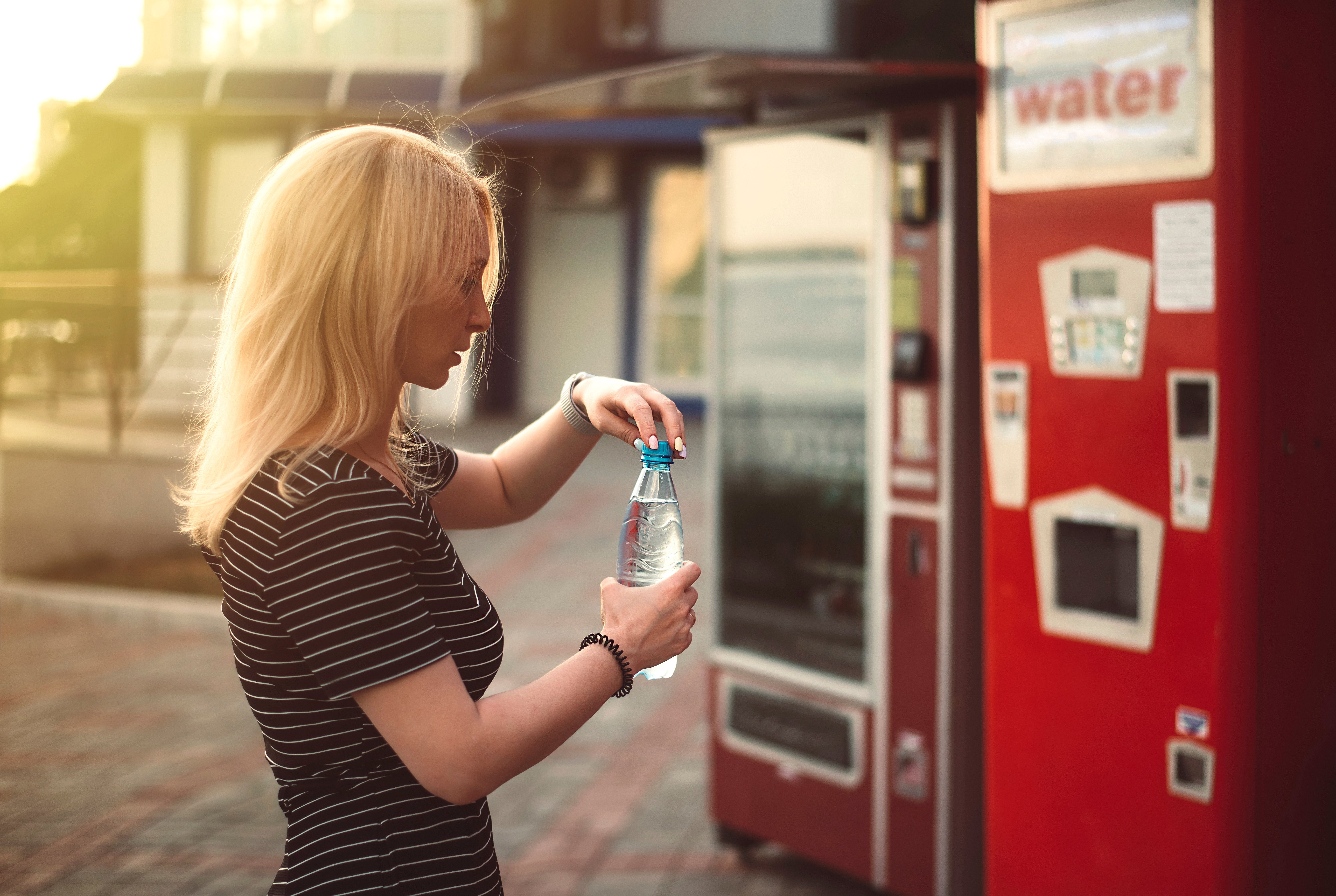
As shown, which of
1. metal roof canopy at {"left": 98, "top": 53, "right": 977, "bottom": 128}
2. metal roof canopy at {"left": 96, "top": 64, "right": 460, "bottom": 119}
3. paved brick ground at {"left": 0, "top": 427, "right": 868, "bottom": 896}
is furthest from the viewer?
metal roof canopy at {"left": 96, "top": 64, "right": 460, "bottom": 119}

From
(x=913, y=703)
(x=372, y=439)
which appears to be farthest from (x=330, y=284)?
(x=913, y=703)

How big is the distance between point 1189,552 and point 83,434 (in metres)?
8.95

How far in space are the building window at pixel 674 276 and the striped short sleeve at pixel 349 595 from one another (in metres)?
11.8

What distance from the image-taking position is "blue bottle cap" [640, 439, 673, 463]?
5.37 feet

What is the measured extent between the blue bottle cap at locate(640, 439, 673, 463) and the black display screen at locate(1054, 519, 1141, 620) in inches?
54.6

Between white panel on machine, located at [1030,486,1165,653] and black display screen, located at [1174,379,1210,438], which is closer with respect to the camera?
black display screen, located at [1174,379,1210,438]

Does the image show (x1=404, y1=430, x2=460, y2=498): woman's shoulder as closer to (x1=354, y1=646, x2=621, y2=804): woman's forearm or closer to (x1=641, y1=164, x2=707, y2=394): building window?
(x1=354, y1=646, x2=621, y2=804): woman's forearm

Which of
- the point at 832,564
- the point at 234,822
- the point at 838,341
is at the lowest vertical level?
the point at 234,822

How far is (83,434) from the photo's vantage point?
917 cm

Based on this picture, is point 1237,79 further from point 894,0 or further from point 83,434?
point 83,434

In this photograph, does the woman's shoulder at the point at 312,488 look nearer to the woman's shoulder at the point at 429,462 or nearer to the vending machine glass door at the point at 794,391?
the woman's shoulder at the point at 429,462

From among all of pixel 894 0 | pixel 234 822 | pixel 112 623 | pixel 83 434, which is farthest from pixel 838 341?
pixel 83 434

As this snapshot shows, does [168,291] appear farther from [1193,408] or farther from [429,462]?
[1193,408]

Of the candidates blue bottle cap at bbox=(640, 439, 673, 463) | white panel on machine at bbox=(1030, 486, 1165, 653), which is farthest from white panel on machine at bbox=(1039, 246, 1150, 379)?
blue bottle cap at bbox=(640, 439, 673, 463)
